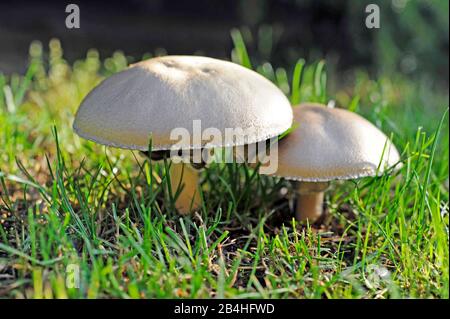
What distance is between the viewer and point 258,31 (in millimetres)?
7027

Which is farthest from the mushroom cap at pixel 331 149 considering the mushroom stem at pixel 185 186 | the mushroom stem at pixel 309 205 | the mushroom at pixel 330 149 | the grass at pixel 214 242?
the mushroom stem at pixel 185 186

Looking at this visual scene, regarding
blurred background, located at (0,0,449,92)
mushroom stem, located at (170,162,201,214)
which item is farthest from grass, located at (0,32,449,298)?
blurred background, located at (0,0,449,92)

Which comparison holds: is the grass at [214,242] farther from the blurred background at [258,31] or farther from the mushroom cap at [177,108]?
the blurred background at [258,31]

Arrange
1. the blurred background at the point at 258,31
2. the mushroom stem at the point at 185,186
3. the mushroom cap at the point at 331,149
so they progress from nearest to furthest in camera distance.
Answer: the mushroom cap at the point at 331,149 < the mushroom stem at the point at 185,186 < the blurred background at the point at 258,31

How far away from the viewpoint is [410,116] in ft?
11.3

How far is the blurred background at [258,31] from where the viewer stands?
222 inches

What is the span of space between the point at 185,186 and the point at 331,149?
0.68 m

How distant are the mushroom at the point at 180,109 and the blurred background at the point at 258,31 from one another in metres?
3.63

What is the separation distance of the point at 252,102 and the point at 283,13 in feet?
18.0

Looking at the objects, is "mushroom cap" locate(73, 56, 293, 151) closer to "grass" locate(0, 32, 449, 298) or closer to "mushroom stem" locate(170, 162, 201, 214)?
"grass" locate(0, 32, 449, 298)

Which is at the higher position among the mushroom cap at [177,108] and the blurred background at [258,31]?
the blurred background at [258,31]

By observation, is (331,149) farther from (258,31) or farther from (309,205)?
(258,31)

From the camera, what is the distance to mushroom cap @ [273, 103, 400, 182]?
A: 1999mm
